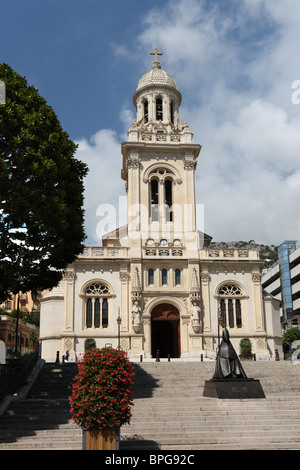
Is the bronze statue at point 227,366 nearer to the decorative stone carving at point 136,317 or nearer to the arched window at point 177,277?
the decorative stone carving at point 136,317

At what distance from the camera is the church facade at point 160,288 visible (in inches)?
1490

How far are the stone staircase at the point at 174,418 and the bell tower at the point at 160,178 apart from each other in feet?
54.0

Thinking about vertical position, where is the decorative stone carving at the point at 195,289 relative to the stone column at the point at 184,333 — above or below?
above

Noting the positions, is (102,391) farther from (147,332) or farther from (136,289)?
(147,332)

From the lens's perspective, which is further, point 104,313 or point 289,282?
point 289,282

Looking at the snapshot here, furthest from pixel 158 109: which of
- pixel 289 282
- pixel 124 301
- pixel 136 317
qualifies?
pixel 289 282

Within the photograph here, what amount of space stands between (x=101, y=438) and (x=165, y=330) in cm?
2862

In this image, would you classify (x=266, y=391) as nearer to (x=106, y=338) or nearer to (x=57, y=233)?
(x=57, y=233)

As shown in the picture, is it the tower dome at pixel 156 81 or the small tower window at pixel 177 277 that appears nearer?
the small tower window at pixel 177 277

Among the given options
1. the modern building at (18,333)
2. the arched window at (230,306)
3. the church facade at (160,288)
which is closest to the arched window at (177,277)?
the church facade at (160,288)

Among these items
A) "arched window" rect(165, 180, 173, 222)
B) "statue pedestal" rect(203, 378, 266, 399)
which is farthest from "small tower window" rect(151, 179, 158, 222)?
"statue pedestal" rect(203, 378, 266, 399)

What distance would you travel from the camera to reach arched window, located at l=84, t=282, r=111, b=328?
38156 millimetres

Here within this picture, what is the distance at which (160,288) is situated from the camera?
39.1m

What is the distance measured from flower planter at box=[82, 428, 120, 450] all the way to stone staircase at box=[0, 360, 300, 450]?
2.15 meters
